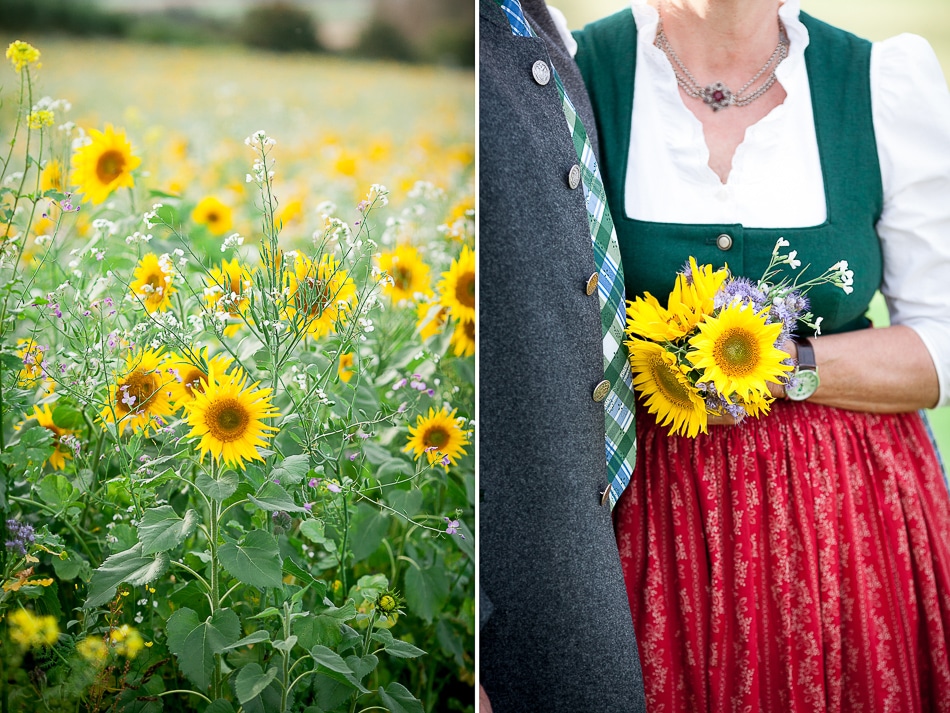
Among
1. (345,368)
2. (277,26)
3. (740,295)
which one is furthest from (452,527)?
(277,26)

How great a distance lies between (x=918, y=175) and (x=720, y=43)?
344 mm

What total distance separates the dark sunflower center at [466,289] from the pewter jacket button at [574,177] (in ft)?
0.61

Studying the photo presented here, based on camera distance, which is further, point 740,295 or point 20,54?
point 740,295

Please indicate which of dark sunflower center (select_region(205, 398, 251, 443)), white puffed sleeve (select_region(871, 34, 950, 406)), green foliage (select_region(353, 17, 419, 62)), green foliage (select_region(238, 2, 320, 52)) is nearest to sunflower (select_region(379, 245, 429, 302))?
dark sunflower center (select_region(205, 398, 251, 443))

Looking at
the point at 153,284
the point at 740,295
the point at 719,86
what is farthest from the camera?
the point at 719,86

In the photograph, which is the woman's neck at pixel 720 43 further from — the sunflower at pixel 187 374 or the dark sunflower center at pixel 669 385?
the sunflower at pixel 187 374

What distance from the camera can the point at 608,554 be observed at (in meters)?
0.95

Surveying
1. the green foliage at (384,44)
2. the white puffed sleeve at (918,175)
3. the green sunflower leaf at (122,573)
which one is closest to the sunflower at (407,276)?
the green sunflower leaf at (122,573)

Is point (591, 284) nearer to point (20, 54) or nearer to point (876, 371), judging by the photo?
point (876, 371)

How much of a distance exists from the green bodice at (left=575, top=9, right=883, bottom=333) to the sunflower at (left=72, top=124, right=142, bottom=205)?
627 millimetres

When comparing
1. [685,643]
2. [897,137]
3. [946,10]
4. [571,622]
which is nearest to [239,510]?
[571,622]

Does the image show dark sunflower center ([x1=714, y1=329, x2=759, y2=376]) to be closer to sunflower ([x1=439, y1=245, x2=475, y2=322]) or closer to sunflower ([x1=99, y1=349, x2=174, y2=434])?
sunflower ([x1=439, y1=245, x2=475, y2=322])

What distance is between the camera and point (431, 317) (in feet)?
3.66

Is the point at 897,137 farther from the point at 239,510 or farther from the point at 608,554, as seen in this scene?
the point at 239,510
